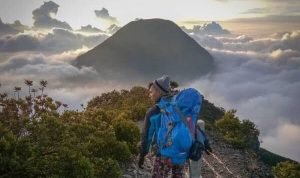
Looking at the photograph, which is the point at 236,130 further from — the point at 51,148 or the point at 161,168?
the point at 161,168

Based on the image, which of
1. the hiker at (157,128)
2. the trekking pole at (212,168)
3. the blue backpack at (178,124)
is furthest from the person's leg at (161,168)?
the trekking pole at (212,168)

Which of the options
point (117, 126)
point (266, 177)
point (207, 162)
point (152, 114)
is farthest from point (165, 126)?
point (266, 177)

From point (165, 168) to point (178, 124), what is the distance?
672 millimetres

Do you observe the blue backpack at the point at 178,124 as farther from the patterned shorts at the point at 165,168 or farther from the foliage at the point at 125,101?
the foliage at the point at 125,101

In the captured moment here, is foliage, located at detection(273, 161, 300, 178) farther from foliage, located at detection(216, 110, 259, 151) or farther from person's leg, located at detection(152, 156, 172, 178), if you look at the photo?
person's leg, located at detection(152, 156, 172, 178)

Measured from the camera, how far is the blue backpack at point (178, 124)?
20.0 ft

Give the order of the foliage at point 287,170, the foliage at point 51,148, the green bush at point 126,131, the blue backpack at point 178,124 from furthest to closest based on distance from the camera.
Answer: the foliage at point 287,170, the green bush at point 126,131, the foliage at point 51,148, the blue backpack at point 178,124

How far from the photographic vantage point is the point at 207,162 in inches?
580

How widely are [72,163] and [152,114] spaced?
8.05 feet

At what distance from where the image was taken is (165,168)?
6.38 meters

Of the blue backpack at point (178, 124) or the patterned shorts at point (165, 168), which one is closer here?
the blue backpack at point (178, 124)

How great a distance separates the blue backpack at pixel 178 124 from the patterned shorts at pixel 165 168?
108mm

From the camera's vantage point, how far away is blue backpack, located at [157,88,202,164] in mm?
6109

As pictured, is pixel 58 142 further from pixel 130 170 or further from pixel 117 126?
pixel 117 126
